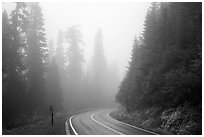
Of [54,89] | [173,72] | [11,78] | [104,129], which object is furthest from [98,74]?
[104,129]

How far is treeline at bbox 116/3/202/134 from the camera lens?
888 inches

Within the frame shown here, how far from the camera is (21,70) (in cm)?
3594

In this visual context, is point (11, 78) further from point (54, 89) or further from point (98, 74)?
point (98, 74)

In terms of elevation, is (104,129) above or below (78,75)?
above

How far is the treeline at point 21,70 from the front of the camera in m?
33.4

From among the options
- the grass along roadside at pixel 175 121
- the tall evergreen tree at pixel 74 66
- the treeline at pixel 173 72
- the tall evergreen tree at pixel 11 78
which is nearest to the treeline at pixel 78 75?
the tall evergreen tree at pixel 74 66

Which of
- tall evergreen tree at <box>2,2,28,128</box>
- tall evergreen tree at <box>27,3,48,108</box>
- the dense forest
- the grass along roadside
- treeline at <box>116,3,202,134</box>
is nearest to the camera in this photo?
the grass along roadside

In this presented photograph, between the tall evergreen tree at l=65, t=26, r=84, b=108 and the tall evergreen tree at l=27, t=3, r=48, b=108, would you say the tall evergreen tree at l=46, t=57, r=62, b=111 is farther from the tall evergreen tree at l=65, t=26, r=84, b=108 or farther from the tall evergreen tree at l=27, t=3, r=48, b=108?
the tall evergreen tree at l=65, t=26, r=84, b=108

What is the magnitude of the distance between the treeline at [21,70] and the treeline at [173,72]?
1235 centimetres

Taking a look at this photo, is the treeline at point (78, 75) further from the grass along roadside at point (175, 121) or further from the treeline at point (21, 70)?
the grass along roadside at point (175, 121)

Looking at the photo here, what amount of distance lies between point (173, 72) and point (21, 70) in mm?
18221

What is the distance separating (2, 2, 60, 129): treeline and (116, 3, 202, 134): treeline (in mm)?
12351

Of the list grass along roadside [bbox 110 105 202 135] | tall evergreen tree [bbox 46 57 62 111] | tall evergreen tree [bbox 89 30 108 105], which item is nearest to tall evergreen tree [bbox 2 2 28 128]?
tall evergreen tree [bbox 46 57 62 111]

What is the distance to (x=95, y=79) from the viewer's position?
79.3 metres
